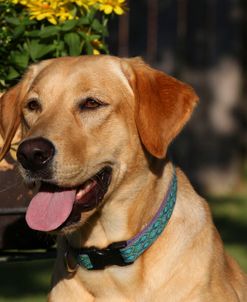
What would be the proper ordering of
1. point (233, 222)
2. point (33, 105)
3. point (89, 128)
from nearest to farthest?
point (89, 128) → point (33, 105) → point (233, 222)

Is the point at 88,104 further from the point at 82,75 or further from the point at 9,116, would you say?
the point at 9,116

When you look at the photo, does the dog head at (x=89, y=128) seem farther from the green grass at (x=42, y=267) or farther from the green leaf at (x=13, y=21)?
the green grass at (x=42, y=267)

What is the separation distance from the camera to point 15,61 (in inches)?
232

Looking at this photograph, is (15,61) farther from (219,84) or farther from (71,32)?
(219,84)

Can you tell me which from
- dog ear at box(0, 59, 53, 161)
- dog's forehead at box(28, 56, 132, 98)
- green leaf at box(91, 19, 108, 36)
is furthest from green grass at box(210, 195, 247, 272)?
dog's forehead at box(28, 56, 132, 98)

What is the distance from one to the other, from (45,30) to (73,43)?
7.1 inches

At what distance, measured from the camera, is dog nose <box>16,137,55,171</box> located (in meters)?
4.68

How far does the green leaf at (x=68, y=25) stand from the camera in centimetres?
578

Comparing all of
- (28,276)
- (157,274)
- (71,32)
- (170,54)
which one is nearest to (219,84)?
(170,54)

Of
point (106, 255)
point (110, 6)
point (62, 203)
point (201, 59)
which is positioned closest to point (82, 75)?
point (62, 203)

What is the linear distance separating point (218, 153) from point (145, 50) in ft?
5.40

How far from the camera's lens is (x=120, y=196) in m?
5.13

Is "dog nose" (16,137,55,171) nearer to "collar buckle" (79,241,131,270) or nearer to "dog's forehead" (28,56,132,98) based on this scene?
"dog's forehead" (28,56,132,98)

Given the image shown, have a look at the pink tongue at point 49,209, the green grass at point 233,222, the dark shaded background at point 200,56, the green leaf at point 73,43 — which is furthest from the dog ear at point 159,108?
the dark shaded background at point 200,56
